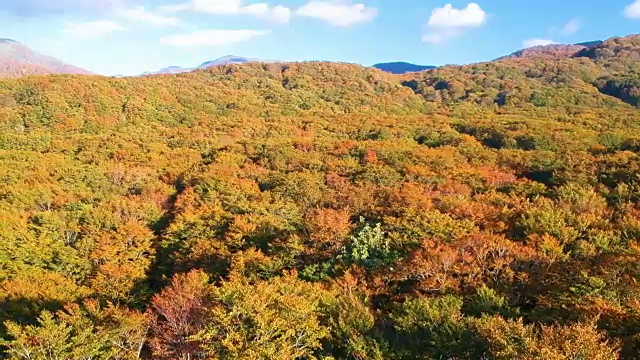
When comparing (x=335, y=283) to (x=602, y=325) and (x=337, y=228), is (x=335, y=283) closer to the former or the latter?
(x=337, y=228)

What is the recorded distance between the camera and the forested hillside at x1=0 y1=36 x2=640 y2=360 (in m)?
19.2

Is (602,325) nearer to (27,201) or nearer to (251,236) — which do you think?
(251,236)

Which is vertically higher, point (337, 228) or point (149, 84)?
point (149, 84)

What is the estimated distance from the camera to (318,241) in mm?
32062

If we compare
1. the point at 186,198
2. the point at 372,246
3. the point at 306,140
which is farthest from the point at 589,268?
the point at 306,140

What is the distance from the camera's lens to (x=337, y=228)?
3200cm

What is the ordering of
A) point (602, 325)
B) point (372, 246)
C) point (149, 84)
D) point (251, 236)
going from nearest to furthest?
point (602, 325) → point (372, 246) → point (251, 236) → point (149, 84)

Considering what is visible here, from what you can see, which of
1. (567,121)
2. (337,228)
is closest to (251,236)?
(337,228)

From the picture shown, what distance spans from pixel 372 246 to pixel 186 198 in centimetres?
2520

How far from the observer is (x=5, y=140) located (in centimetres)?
7694

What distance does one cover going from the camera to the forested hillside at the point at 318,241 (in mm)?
19172

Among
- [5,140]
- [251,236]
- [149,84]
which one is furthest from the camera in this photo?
[149,84]

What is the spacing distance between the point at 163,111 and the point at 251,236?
8721cm

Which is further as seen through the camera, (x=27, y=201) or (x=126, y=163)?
(x=126, y=163)
